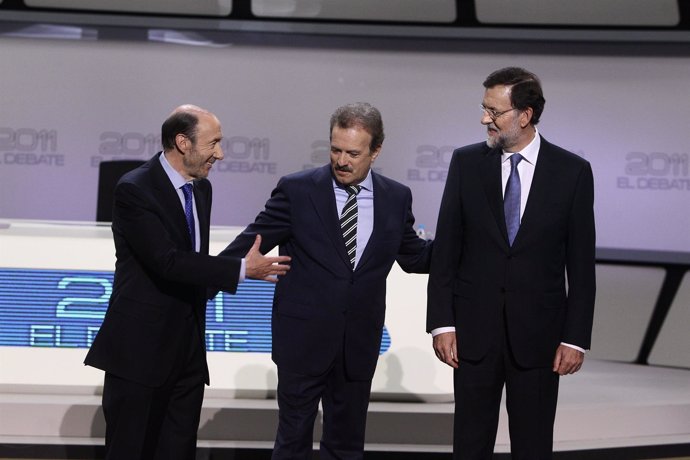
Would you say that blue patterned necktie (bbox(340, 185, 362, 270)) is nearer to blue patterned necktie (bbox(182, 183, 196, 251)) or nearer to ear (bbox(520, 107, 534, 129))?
blue patterned necktie (bbox(182, 183, 196, 251))

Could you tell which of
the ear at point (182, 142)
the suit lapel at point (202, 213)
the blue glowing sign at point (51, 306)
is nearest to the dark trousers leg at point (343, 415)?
the suit lapel at point (202, 213)

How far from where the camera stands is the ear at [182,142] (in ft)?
9.19

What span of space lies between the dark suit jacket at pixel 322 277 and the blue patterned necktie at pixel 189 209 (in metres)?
0.13

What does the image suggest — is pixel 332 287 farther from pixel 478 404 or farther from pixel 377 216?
pixel 478 404

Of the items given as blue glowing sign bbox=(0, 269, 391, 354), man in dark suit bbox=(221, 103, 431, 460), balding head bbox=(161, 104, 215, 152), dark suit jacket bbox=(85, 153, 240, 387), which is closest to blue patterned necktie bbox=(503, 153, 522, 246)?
man in dark suit bbox=(221, 103, 431, 460)

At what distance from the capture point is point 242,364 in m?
4.05

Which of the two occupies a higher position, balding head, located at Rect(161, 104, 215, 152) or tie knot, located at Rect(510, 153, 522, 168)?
balding head, located at Rect(161, 104, 215, 152)

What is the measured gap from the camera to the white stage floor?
3857mm

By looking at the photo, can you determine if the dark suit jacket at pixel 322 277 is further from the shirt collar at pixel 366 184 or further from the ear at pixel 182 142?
the ear at pixel 182 142

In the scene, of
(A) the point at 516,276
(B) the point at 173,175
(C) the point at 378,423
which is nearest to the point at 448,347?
(A) the point at 516,276

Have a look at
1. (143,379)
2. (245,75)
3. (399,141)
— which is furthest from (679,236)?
(143,379)

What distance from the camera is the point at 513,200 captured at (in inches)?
105

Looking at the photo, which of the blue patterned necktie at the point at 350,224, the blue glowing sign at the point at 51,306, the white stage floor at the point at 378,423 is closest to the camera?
the blue patterned necktie at the point at 350,224

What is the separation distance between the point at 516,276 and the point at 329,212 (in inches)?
23.4
